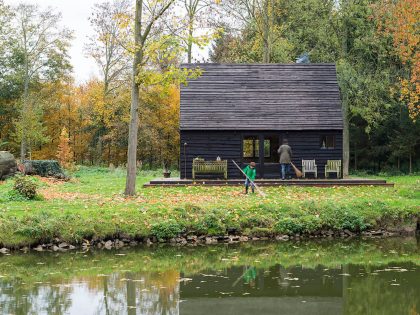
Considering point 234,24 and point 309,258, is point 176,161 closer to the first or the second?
point 234,24

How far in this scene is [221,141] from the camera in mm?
28203

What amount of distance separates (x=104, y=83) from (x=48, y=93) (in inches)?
186

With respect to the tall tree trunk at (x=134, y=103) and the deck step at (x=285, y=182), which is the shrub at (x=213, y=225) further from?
the deck step at (x=285, y=182)

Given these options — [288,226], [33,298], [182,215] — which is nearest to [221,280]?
[33,298]

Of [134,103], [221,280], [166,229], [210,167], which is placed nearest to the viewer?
[221,280]

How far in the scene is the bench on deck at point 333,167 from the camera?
28.1 m

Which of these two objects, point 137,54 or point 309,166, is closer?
point 137,54

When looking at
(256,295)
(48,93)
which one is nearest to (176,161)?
(48,93)

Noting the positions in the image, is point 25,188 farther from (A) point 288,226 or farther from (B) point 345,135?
Answer: (B) point 345,135

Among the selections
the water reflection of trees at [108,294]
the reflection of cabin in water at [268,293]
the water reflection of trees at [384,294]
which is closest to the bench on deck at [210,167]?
the reflection of cabin in water at [268,293]

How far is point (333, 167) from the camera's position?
1110 inches

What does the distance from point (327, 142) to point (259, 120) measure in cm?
342

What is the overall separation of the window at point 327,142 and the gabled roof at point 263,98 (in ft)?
2.52

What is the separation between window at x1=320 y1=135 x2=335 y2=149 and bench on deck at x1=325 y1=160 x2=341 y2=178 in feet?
2.49
